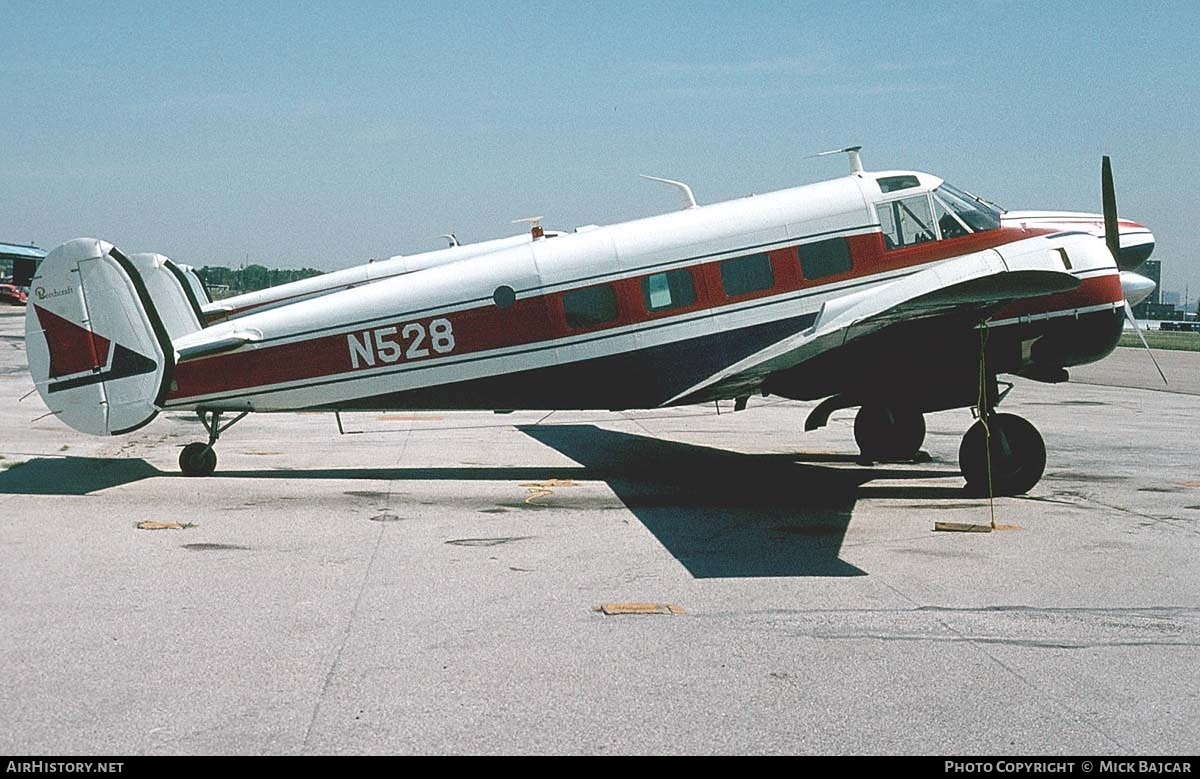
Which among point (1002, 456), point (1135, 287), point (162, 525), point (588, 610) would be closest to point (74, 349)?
point (162, 525)

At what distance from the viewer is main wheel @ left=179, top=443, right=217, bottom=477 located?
14117mm

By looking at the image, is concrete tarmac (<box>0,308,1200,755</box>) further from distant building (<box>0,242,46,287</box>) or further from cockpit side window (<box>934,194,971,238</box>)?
distant building (<box>0,242,46,287</box>)

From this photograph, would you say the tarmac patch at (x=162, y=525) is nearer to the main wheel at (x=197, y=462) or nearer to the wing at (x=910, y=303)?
the main wheel at (x=197, y=462)

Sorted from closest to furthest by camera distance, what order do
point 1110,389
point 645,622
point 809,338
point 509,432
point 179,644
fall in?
1. point 179,644
2. point 645,622
3. point 809,338
4. point 509,432
5. point 1110,389

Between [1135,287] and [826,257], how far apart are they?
4.32 metres

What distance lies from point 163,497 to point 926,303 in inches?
325

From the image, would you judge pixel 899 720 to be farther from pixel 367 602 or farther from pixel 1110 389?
pixel 1110 389

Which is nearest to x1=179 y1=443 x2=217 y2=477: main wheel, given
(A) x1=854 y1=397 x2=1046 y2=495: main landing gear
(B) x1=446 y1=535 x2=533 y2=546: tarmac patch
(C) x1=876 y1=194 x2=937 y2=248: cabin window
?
(B) x1=446 y1=535 x2=533 y2=546: tarmac patch

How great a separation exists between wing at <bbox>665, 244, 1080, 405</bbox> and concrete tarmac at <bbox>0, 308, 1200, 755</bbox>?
1410 mm

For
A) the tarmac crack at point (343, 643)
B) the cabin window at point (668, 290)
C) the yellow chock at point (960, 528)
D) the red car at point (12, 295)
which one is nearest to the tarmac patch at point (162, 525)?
the tarmac crack at point (343, 643)

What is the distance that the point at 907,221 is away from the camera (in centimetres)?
1360
